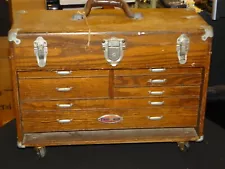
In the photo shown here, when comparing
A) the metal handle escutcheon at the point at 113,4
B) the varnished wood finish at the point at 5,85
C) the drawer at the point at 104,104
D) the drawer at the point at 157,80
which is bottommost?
the varnished wood finish at the point at 5,85

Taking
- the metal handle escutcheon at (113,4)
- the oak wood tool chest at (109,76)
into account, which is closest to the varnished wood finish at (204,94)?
the oak wood tool chest at (109,76)

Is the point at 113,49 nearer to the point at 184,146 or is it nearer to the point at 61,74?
the point at 61,74

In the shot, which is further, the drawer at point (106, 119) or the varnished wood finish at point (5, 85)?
the varnished wood finish at point (5, 85)

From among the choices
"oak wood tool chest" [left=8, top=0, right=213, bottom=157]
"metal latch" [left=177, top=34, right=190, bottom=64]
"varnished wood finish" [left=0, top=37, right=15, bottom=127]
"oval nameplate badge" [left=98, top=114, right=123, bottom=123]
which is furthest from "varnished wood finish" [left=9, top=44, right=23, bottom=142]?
"varnished wood finish" [left=0, top=37, right=15, bottom=127]

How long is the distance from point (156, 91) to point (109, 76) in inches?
5.5

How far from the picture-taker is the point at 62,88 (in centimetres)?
139

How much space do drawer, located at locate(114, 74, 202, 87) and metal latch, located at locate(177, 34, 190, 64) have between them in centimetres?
5

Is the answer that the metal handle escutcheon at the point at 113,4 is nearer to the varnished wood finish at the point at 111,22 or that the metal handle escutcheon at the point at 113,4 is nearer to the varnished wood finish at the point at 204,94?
the varnished wood finish at the point at 111,22

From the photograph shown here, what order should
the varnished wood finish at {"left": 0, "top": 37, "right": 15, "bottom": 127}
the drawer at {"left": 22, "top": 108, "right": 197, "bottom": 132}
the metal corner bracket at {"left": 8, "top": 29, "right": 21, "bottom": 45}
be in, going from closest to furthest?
the metal corner bracket at {"left": 8, "top": 29, "right": 21, "bottom": 45}, the drawer at {"left": 22, "top": 108, "right": 197, "bottom": 132}, the varnished wood finish at {"left": 0, "top": 37, "right": 15, "bottom": 127}

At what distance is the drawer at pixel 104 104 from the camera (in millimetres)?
1411

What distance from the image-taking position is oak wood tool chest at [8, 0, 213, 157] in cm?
134

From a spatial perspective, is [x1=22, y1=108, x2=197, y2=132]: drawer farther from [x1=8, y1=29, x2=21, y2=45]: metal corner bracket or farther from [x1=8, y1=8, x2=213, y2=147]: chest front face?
[x1=8, y1=29, x2=21, y2=45]: metal corner bracket

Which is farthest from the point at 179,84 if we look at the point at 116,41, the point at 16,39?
the point at 16,39

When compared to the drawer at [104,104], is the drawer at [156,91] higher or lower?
higher
